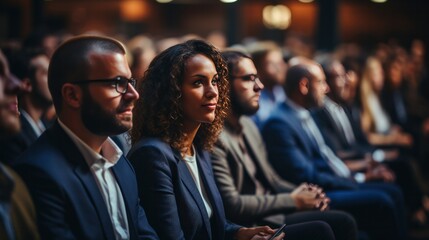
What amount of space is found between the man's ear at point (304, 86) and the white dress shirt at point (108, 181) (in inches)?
108

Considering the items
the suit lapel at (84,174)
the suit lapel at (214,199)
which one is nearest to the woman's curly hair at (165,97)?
the suit lapel at (214,199)

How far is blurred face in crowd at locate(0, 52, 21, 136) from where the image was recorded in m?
2.20

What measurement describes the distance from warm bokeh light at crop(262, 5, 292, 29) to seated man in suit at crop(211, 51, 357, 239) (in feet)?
35.2

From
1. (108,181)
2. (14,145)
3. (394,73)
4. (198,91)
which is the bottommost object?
(394,73)

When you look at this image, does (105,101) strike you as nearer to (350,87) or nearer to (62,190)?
(62,190)

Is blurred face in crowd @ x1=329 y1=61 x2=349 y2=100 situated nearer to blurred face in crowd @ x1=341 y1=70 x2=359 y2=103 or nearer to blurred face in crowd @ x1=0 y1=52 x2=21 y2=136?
blurred face in crowd @ x1=341 y1=70 x2=359 y2=103

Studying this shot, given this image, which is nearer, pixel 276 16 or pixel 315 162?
pixel 315 162

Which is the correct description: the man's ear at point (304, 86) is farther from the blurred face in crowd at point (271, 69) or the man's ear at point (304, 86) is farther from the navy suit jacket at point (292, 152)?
the blurred face in crowd at point (271, 69)

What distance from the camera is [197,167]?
10.9 ft

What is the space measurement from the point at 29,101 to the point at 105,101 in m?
1.87

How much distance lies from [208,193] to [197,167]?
134 millimetres

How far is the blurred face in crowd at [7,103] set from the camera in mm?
2203

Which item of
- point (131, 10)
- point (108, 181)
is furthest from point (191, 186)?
point (131, 10)

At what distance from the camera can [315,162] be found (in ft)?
16.9
